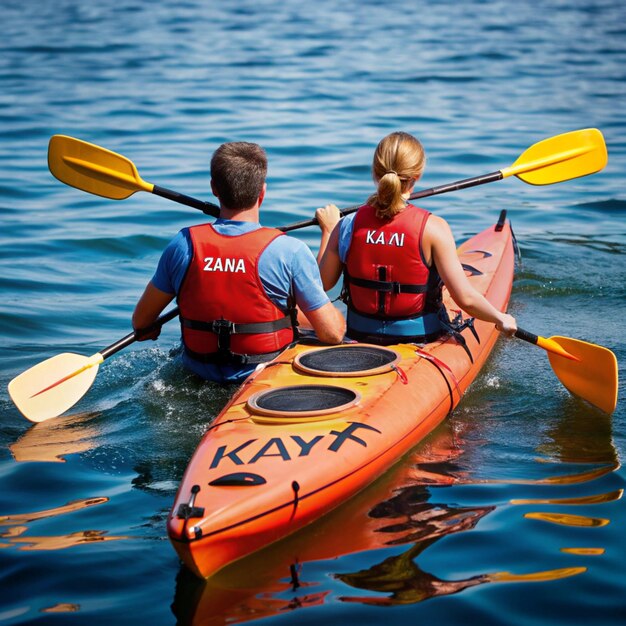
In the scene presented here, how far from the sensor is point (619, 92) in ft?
49.4

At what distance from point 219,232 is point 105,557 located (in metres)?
1.52

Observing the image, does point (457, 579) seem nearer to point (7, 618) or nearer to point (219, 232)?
point (7, 618)

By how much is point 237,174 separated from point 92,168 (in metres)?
1.67

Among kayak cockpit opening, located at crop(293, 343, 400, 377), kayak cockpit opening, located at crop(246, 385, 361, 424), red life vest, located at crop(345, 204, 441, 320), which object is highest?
red life vest, located at crop(345, 204, 441, 320)

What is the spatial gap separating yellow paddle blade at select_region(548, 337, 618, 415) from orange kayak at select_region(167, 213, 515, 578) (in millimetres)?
484

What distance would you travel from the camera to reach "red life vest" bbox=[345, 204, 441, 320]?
467cm

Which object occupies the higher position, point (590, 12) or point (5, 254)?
point (590, 12)

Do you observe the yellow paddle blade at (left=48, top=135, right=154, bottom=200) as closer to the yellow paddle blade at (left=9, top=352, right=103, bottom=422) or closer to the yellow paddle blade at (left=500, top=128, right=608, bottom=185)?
the yellow paddle blade at (left=9, top=352, right=103, bottom=422)

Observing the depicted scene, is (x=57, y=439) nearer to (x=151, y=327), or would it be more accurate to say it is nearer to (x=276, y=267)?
(x=151, y=327)

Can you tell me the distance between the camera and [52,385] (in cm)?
488

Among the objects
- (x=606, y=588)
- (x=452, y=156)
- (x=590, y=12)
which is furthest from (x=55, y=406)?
(x=590, y=12)

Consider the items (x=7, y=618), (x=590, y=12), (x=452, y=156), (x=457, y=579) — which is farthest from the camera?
(x=590, y=12)

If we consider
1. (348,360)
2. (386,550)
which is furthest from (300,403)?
(386,550)

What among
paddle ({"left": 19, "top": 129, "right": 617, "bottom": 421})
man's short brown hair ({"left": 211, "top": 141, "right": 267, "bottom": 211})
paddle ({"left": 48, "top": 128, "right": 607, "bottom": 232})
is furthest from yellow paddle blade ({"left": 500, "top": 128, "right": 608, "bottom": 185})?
man's short brown hair ({"left": 211, "top": 141, "right": 267, "bottom": 211})
